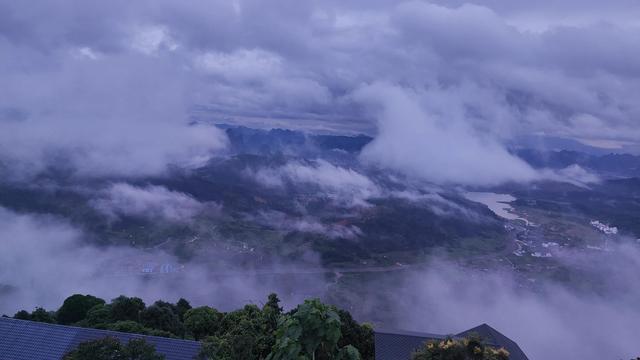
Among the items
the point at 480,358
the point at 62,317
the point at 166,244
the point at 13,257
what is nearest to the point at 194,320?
the point at 62,317

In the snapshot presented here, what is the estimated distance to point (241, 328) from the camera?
2920cm

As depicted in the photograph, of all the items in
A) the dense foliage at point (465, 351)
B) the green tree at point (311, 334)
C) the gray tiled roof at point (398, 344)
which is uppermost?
the green tree at point (311, 334)

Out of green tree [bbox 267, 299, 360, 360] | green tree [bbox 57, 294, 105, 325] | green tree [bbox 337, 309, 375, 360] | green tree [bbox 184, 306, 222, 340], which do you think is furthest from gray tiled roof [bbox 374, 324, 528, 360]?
green tree [bbox 57, 294, 105, 325]

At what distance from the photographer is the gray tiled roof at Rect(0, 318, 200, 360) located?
3347cm

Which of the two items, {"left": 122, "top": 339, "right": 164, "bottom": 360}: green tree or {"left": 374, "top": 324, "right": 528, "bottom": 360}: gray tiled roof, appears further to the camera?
{"left": 374, "top": 324, "right": 528, "bottom": 360}: gray tiled roof

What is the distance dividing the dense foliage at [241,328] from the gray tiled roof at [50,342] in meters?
2.96

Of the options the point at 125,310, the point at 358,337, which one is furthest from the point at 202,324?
the point at 358,337

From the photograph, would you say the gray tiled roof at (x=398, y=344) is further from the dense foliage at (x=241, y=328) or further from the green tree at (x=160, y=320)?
the green tree at (x=160, y=320)

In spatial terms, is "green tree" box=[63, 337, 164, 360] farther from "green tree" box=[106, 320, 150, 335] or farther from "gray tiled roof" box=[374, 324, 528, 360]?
"gray tiled roof" box=[374, 324, 528, 360]

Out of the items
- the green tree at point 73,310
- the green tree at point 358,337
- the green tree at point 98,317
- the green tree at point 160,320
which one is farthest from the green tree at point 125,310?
the green tree at point 358,337

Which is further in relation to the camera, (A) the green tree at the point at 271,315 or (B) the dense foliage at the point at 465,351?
(A) the green tree at the point at 271,315

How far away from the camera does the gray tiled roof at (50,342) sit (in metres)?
33.5

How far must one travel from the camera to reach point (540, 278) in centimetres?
16500

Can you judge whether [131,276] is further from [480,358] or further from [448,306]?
[480,358]
